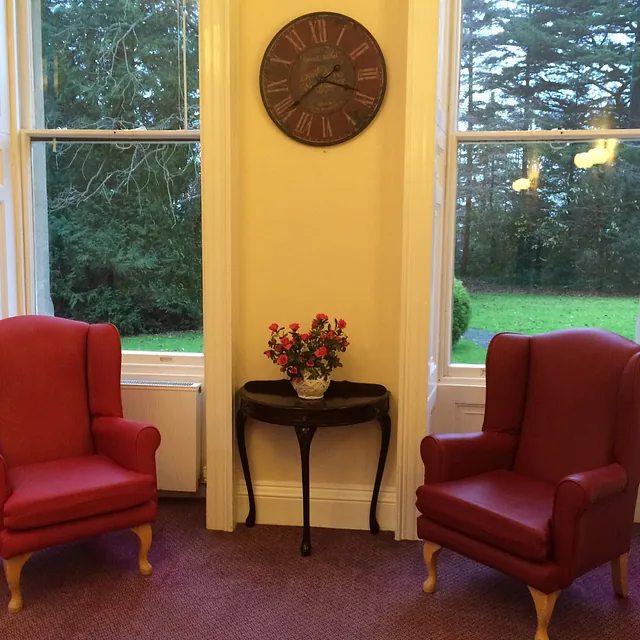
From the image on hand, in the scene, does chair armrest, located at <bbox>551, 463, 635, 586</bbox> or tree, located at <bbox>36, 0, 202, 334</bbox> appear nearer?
chair armrest, located at <bbox>551, 463, 635, 586</bbox>

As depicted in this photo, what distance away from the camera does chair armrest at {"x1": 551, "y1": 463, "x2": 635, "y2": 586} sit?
2160 mm

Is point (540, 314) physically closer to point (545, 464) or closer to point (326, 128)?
point (545, 464)

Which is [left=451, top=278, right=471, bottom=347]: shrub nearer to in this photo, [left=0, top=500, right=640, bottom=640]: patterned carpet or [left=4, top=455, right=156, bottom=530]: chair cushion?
[left=0, top=500, right=640, bottom=640]: patterned carpet

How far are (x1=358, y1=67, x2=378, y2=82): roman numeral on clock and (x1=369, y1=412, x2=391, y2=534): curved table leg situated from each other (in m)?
1.51

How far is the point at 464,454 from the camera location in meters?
2.66

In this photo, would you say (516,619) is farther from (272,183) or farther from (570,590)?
(272,183)

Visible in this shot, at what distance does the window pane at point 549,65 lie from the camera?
A: 3164 millimetres

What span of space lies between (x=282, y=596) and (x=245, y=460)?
0.72m

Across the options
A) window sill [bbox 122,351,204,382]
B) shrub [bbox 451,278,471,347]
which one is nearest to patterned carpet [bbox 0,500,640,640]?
window sill [bbox 122,351,204,382]

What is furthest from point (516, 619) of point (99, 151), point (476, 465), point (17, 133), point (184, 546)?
point (17, 133)

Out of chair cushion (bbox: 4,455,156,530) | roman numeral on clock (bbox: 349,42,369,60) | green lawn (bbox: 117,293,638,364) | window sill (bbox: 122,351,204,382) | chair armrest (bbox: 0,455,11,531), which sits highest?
roman numeral on clock (bbox: 349,42,369,60)

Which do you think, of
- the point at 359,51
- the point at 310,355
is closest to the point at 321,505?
the point at 310,355

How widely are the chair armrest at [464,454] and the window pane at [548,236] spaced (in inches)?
30.7

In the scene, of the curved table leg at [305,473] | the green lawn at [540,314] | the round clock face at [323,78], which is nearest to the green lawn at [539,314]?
the green lawn at [540,314]
